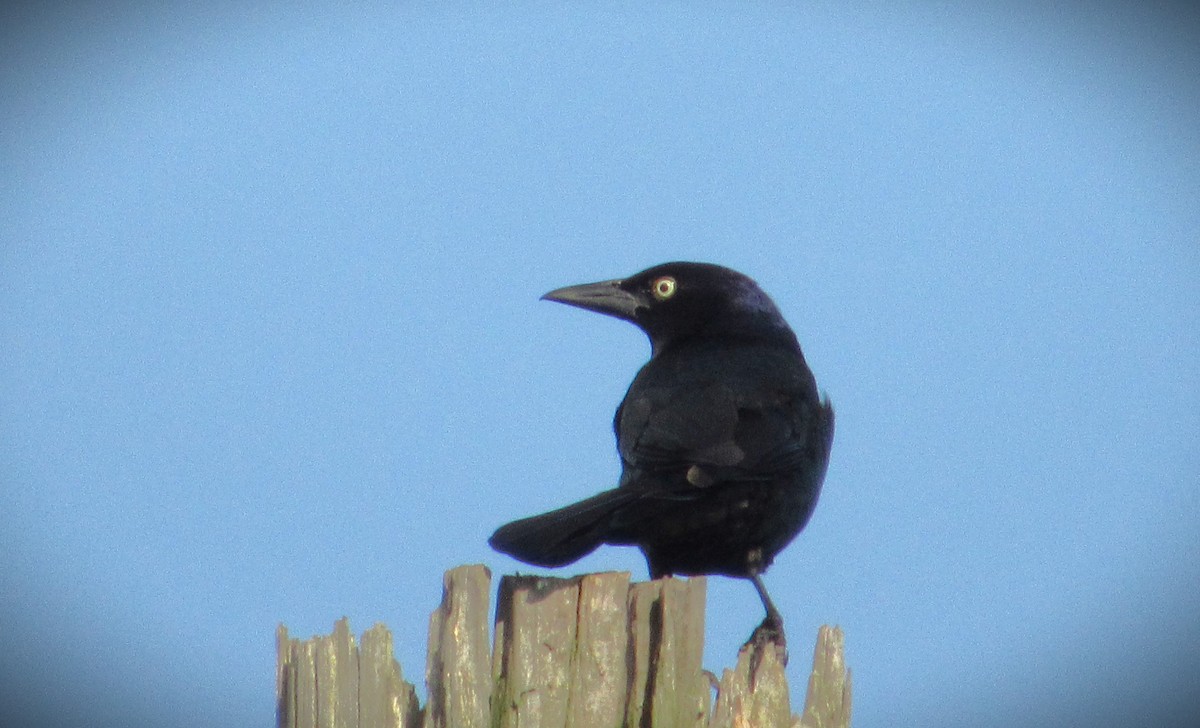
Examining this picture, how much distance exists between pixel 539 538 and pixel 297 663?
1.00 metres

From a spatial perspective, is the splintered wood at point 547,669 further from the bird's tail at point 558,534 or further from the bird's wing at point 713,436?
the bird's wing at point 713,436

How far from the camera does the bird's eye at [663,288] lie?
782 cm

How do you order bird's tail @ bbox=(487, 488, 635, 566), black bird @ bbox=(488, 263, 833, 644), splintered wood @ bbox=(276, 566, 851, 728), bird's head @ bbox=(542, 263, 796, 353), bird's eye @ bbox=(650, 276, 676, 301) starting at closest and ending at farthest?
splintered wood @ bbox=(276, 566, 851, 728)
bird's tail @ bbox=(487, 488, 635, 566)
black bird @ bbox=(488, 263, 833, 644)
bird's head @ bbox=(542, 263, 796, 353)
bird's eye @ bbox=(650, 276, 676, 301)

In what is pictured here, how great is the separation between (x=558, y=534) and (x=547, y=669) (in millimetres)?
951

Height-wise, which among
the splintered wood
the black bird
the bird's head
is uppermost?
the bird's head

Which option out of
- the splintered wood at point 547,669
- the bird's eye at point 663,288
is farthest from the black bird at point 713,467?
the splintered wood at point 547,669

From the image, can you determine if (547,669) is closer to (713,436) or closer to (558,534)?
(558,534)

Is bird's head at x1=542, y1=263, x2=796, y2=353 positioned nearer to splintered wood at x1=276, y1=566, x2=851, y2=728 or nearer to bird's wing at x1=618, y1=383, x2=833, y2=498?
bird's wing at x1=618, y1=383, x2=833, y2=498

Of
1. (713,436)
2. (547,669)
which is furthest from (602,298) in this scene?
(547,669)

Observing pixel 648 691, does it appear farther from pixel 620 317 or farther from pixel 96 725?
pixel 96 725

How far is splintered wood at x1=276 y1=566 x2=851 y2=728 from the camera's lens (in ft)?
12.8

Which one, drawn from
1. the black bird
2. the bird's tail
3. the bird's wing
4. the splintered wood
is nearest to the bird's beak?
the black bird

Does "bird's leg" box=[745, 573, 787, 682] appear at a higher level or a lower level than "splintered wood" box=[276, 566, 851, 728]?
higher

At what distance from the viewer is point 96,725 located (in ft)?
43.1
